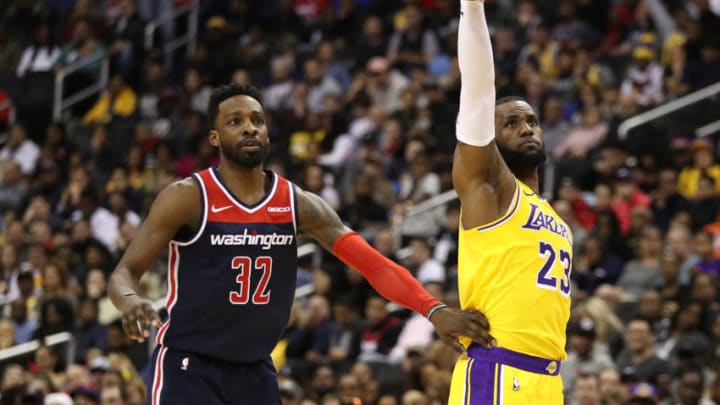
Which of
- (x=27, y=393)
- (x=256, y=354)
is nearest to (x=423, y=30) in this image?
(x=27, y=393)

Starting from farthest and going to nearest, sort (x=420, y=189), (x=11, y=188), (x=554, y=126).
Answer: (x=11, y=188)
(x=554, y=126)
(x=420, y=189)

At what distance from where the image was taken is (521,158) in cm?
688

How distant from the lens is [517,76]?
56.4 ft

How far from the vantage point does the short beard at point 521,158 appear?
6.86m

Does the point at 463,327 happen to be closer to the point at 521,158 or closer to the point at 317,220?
the point at 521,158

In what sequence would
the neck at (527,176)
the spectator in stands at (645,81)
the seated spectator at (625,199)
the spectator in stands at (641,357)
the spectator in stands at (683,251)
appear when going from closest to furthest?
the neck at (527,176)
the spectator in stands at (641,357)
the spectator in stands at (683,251)
the seated spectator at (625,199)
the spectator in stands at (645,81)

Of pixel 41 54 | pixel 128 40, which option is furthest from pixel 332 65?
pixel 41 54

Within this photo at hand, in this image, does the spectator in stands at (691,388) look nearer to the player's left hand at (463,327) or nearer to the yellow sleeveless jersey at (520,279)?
the yellow sleeveless jersey at (520,279)

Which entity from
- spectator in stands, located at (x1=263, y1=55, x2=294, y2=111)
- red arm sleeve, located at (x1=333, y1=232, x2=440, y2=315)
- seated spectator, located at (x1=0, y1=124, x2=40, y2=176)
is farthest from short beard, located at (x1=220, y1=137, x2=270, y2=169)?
seated spectator, located at (x1=0, y1=124, x2=40, y2=176)


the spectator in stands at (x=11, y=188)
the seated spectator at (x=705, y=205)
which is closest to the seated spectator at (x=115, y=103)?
the spectator in stands at (x=11, y=188)

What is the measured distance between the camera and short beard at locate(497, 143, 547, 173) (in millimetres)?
6855

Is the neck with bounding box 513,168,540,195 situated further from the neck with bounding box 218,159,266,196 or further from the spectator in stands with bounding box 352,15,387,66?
the spectator in stands with bounding box 352,15,387,66

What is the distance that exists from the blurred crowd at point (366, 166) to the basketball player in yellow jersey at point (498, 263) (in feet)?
13.4

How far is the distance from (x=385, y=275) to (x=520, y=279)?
885mm
